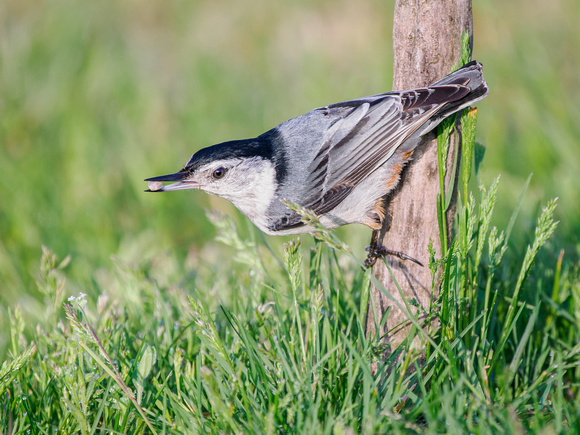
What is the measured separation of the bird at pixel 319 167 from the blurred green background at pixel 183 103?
113cm

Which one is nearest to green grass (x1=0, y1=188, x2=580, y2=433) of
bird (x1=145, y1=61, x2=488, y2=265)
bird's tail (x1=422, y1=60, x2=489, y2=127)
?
bird (x1=145, y1=61, x2=488, y2=265)

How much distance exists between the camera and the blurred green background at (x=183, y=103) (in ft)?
16.3

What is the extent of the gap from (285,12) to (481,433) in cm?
741

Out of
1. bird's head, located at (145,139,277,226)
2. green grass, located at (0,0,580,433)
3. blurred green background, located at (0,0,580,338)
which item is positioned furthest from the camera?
blurred green background, located at (0,0,580,338)

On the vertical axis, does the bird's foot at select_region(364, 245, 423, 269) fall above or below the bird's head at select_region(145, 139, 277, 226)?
below

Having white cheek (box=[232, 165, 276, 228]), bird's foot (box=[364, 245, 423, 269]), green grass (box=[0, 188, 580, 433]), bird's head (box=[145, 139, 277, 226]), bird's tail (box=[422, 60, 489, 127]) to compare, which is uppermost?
bird's tail (box=[422, 60, 489, 127])

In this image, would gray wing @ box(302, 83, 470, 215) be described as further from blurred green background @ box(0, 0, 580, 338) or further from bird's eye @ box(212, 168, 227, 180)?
blurred green background @ box(0, 0, 580, 338)

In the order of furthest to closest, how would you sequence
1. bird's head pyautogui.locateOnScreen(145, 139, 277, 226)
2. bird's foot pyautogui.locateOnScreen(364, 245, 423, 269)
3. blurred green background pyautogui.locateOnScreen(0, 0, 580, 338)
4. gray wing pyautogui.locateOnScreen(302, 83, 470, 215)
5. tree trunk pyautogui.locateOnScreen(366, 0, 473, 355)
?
blurred green background pyautogui.locateOnScreen(0, 0, 580, 338) < bird's head pyautogui.locateOnScreen(145, 139, 277, 226) < gray wing pyautogui.locateOnScreen(302, 83, 470, 215) < bird's foot pyautogui.locateOnScreen(364, 245, 423, 269) < tree trunk pyautogui.locateOnScreen(366, 0, 473, 355)

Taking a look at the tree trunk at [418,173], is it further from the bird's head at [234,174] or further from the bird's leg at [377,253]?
the bird's head at [234,174]

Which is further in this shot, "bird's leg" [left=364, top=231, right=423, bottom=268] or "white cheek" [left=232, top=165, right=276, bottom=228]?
"white cheek" [left=232, top=165, right=276, bottom=228]

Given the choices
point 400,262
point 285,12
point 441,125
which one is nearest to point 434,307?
point 400,262

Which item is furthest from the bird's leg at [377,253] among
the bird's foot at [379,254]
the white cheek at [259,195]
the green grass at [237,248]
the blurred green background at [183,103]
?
the blurred green background at [183,103]

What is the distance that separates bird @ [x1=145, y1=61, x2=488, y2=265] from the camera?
2949 millimetres

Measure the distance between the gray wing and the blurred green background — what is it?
136cm
